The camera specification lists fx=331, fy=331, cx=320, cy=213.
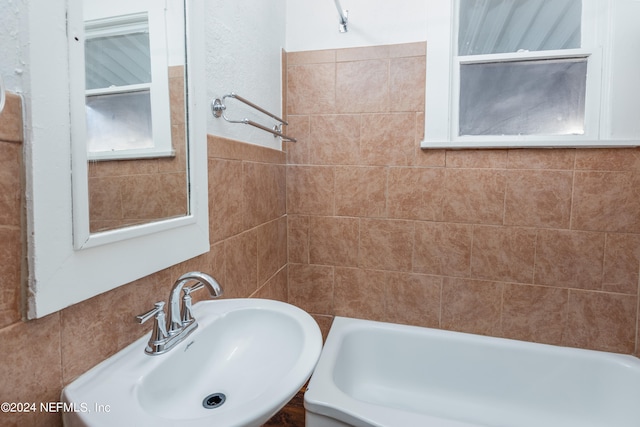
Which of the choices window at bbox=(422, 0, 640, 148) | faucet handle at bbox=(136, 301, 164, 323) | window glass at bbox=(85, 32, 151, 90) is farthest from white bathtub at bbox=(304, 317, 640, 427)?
window glass at bbox=(85, 32, 151, 90)

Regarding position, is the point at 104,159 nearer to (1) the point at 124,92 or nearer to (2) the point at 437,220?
(1) the point at 124,92

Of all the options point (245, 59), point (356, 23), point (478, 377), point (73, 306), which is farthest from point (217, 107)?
point (478, 377)

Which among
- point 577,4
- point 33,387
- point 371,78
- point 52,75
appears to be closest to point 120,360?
point 33,387

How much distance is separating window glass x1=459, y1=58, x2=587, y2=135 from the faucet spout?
1.46m

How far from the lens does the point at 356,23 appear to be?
1.76 m

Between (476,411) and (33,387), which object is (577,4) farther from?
(33,387)

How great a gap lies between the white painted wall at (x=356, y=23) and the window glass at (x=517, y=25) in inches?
9.5

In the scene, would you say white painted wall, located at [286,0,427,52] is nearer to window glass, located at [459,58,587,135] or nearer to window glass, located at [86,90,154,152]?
window glass, located at [459,58,587,135]

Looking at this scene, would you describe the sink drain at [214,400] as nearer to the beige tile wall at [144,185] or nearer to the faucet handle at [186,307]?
the faucet handle at [186,307]

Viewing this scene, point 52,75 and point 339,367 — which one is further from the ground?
point 52,75

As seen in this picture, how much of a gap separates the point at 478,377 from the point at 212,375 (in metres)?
1.40

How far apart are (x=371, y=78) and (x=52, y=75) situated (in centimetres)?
145

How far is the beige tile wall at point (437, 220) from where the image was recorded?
5.08 ft

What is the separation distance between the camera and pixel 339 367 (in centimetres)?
160
